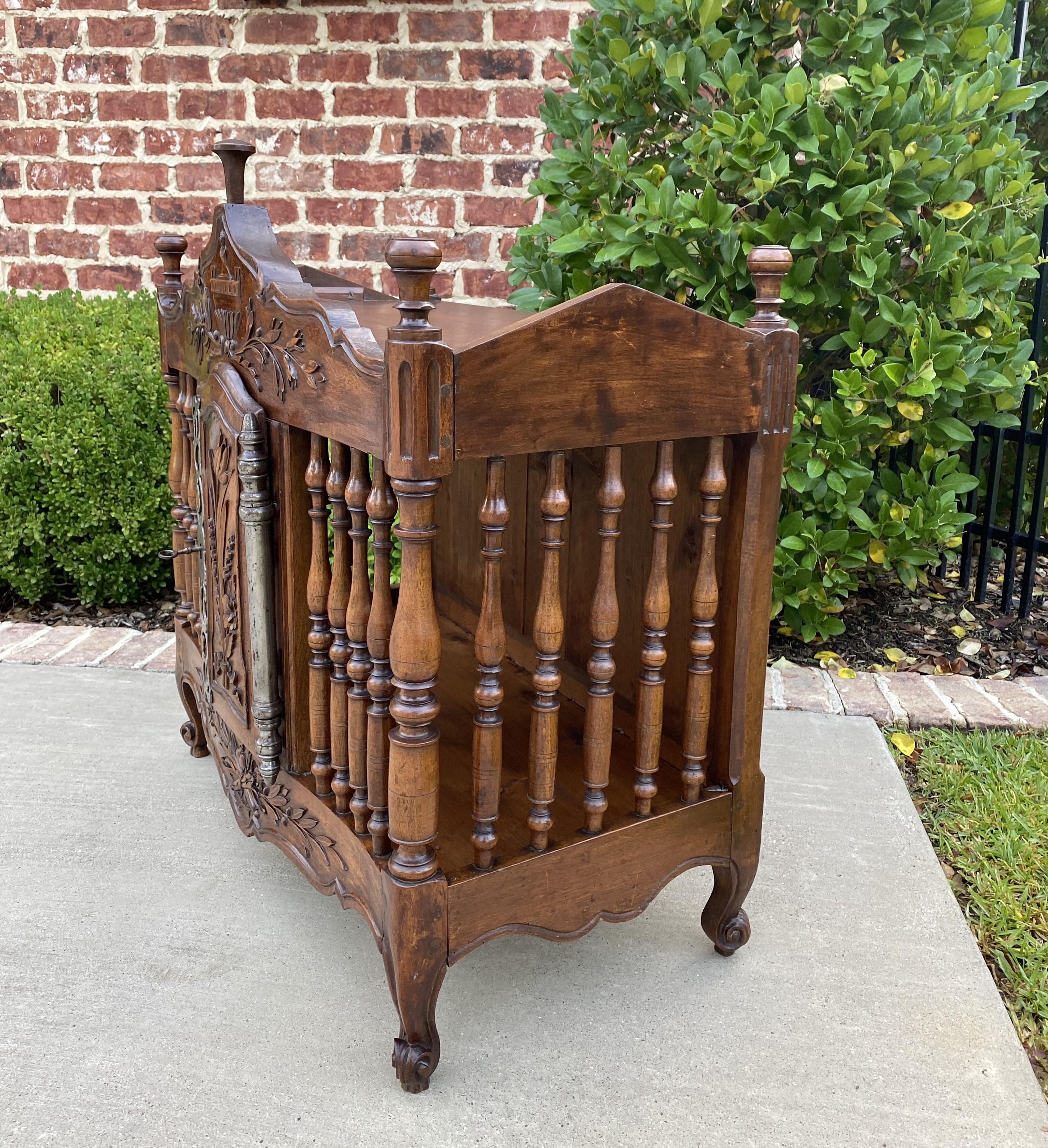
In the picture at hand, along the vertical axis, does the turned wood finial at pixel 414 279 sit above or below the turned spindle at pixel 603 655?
above

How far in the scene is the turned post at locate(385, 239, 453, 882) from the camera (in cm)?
131

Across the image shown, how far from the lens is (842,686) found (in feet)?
10.6

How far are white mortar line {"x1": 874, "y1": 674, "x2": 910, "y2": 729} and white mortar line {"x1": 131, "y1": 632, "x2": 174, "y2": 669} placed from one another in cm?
246

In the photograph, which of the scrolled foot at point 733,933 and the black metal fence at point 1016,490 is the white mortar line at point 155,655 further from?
the black metal fence at point 1016,490

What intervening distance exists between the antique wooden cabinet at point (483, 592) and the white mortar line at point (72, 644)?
1.46 meters

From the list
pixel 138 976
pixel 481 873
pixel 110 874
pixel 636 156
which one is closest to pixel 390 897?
pixel 481 873

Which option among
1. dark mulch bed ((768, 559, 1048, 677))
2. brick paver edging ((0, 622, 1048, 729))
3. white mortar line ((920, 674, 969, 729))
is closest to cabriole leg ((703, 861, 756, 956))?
brick paver edging ((0, 622, 1048, 729))

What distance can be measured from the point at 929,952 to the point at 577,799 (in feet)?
2.66

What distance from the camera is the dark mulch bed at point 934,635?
349 centimetres

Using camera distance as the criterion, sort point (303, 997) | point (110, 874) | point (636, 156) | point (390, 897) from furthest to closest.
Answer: point (636, 156) < point (110, 874) < point (303, 997) < point (390, 897)

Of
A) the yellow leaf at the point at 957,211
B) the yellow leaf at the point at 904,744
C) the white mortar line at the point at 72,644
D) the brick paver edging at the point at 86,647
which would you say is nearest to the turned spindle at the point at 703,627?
the yellow leaf at the point at 904,744

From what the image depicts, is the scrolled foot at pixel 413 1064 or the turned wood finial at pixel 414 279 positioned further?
the scrolled foot at pixel 413 1064

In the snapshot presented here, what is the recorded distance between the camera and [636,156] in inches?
137

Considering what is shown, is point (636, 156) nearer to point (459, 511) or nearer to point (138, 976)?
point (459, 511)
